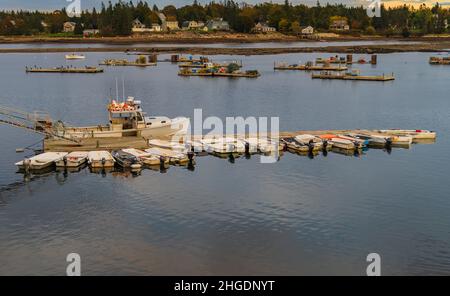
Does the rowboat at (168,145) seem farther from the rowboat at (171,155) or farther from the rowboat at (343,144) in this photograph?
the rowboat at (343,144)

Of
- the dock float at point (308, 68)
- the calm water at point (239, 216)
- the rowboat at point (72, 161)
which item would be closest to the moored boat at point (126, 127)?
the rowboat at point (72, 161)

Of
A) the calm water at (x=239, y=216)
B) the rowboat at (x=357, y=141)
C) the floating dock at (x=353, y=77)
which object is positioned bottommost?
the calm water at (x=239, y=216)

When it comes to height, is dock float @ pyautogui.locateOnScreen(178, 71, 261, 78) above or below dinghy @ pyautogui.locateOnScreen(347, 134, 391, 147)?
above

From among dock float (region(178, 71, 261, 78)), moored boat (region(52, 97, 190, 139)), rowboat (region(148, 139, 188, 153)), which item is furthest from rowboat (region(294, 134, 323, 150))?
dock float (region(178, 71, 261, 78))

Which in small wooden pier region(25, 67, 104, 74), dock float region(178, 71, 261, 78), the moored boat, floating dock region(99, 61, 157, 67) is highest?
floating dock region(99, 61, 157, 67)

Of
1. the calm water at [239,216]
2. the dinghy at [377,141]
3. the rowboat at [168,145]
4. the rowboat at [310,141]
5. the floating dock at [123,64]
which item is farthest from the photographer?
the floating dock at [123,64]

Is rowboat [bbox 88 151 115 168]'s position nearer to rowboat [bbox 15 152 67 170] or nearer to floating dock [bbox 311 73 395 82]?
rowboat [bbox 15 152 67 170]

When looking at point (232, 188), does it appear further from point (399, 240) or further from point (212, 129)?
point (212, 129)

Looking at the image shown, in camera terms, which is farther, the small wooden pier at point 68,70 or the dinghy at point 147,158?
the small wooden pier at point 68,70

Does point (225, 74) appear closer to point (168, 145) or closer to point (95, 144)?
point (168, 145)
